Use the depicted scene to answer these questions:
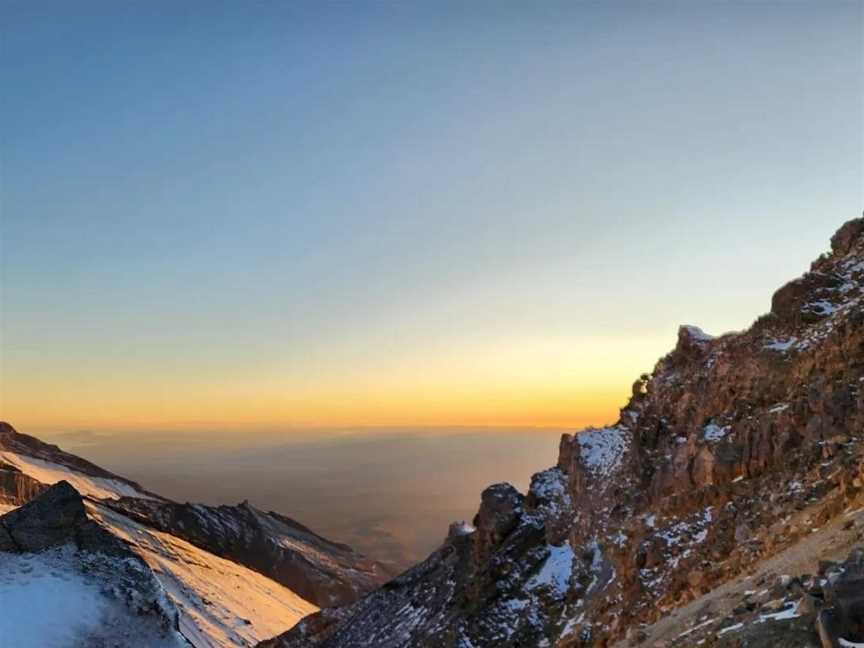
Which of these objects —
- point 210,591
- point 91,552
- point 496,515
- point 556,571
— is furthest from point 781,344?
point 210,591

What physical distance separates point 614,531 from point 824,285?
2217 cm

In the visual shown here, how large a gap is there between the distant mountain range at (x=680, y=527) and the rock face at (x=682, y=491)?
0.13 metres

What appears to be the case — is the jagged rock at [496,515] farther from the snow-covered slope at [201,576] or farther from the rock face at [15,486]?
the rock face at [15,486]

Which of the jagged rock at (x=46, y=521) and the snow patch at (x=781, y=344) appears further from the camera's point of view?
the jagged rock at (x=46, y=521)

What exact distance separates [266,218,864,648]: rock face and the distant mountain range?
0.43ft

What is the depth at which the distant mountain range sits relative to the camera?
21.2m

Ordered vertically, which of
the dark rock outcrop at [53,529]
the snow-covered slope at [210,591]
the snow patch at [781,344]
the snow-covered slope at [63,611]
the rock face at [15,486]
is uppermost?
the snow patch at [781,344]

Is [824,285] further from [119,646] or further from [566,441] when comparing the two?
[119,646]

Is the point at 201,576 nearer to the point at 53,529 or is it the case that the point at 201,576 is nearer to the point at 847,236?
the point at 53,529

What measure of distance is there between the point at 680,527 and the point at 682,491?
304 cm

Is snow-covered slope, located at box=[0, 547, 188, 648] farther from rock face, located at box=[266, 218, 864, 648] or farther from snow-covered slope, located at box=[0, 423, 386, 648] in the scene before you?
snow-covered slope, located at box=[0, 423, 386, 648]

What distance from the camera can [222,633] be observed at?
113 metres

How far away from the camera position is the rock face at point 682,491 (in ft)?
99.7

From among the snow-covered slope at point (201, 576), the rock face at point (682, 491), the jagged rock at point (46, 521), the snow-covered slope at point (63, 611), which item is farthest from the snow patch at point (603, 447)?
the snow-covered slope at point (201, 576)
